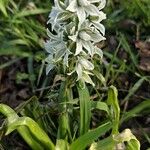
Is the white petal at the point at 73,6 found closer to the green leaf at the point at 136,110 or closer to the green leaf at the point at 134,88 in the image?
the green leaf at the point at 136,110

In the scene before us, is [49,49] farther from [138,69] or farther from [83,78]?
[138,69]

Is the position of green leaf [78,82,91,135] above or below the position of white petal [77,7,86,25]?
below

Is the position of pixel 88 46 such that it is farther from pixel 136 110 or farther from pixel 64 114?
pixel 136 110

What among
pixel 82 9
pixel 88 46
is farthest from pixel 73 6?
pixel 88 46

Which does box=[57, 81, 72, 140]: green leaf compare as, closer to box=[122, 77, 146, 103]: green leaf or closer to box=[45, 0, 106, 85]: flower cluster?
box=[45, 0, 106, 85]: flower cluster

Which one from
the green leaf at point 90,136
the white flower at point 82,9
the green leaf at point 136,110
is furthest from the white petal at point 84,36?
the green leaf at point 136,110

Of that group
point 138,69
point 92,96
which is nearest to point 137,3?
point 138,69

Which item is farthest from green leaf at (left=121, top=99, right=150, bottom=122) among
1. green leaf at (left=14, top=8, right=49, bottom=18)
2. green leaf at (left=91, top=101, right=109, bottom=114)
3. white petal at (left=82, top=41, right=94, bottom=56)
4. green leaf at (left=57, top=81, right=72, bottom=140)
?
green leaf at (left=14, top=8, right=49, bottom=18)
